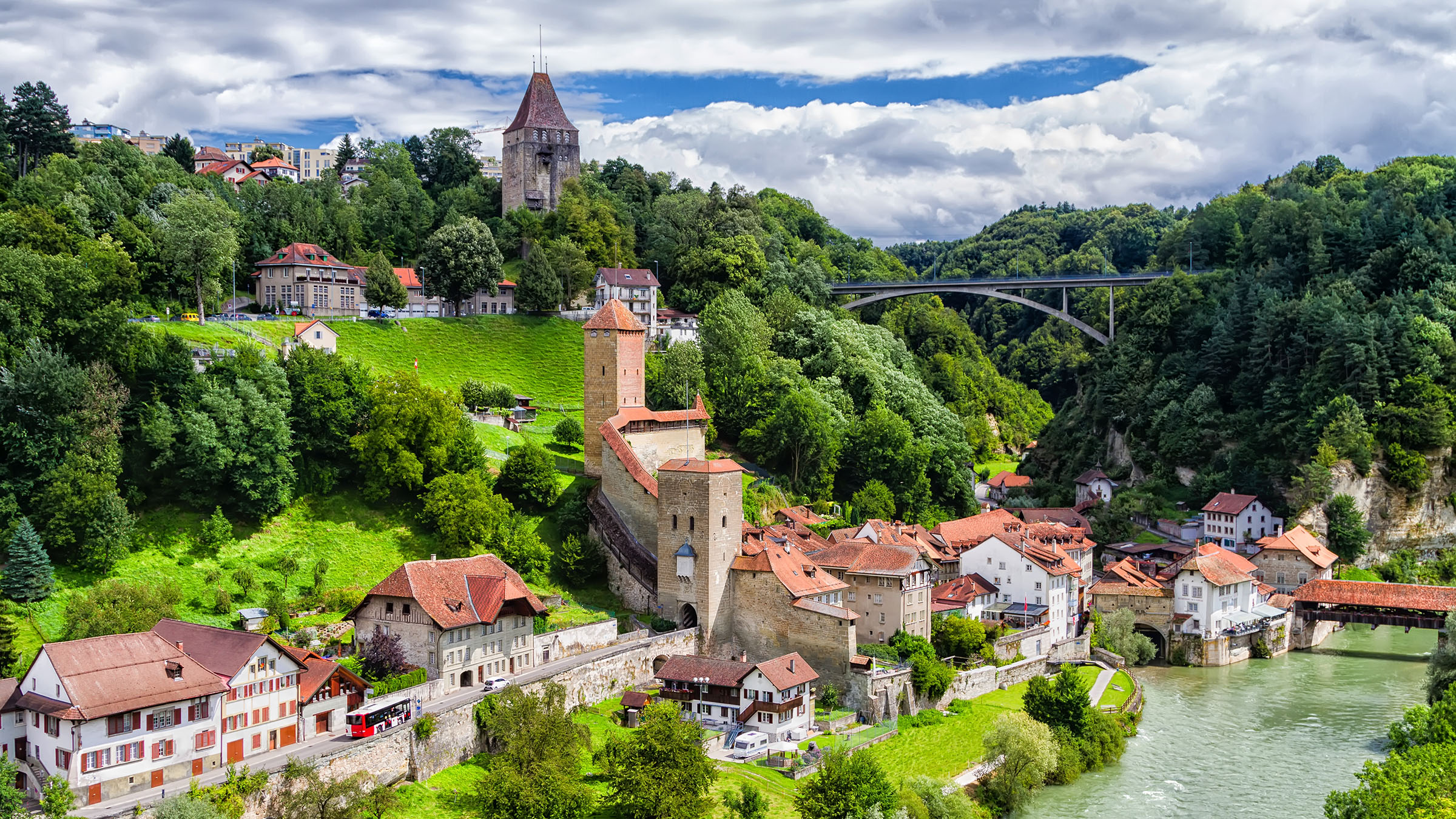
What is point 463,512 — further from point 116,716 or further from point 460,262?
point 460,262

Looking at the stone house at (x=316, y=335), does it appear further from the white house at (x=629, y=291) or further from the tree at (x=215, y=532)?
the white house at (x=629, y=291)

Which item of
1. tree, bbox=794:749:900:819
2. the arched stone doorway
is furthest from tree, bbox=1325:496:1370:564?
tree, bbox=794:749:900:819

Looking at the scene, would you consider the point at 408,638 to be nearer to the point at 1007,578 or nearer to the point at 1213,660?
the point at 1007,578

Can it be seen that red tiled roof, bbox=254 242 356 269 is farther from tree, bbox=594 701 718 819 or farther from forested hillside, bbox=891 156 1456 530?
forested hillside, bbox=891 156 1456 530

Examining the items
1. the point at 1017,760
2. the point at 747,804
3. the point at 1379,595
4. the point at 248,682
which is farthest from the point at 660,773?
the point at 1379,595

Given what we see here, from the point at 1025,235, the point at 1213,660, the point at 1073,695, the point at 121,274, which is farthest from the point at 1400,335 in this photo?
the point at 1025,235

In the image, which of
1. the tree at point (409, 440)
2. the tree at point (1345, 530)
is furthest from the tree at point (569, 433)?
the tree at point (1345, 530)

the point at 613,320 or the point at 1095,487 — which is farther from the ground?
the point at 613,320
